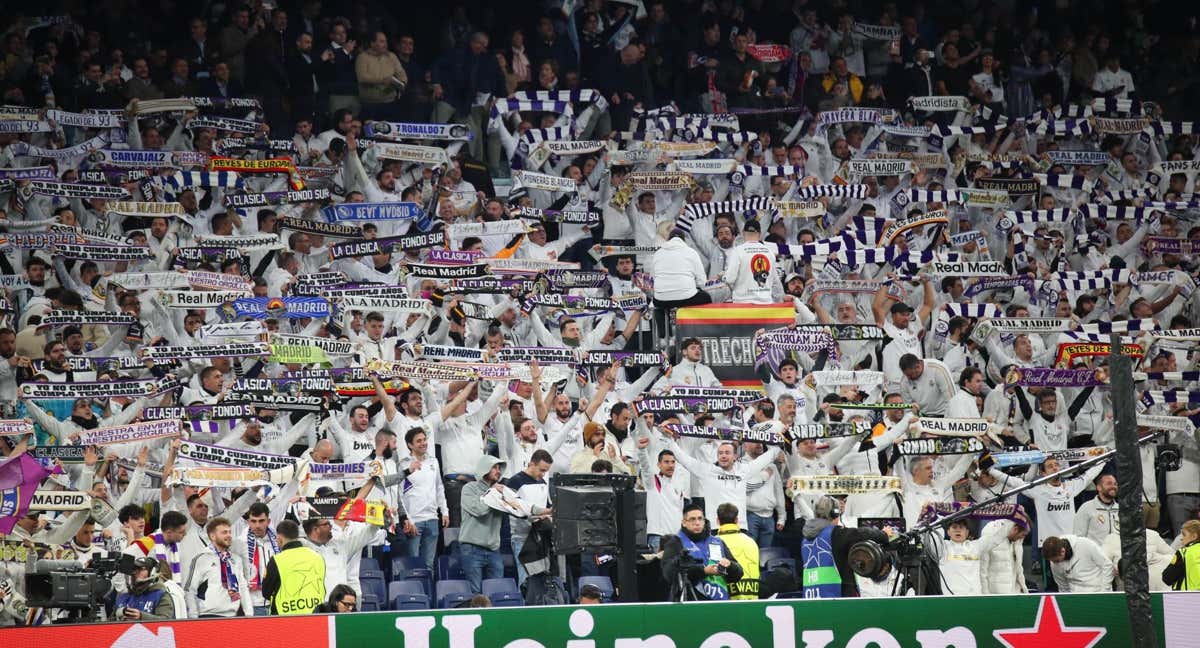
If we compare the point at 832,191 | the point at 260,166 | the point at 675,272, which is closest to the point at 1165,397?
the point at 832,191

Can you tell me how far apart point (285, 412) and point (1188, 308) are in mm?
11521

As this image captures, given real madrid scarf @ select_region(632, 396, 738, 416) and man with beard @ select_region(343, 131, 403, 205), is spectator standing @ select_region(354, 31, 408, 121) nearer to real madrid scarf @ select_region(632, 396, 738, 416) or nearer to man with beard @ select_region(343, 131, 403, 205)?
man with beard @ select_region(343, 131, 403, 205)

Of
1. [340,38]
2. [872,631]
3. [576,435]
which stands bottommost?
[872,631]

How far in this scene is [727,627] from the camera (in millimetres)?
12578

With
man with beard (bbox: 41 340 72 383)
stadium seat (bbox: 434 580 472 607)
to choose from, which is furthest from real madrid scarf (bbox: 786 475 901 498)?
man with beard (bbox: 41 340 72 383)

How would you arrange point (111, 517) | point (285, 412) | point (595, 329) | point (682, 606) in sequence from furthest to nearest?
1. point (595, 329)
2. point (285, 412)
3. point (111, 517)
4. point (682, 606)

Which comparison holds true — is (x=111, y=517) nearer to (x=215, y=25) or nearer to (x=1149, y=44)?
(x=215, y=25)

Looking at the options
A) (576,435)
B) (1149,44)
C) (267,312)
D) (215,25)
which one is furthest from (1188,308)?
(215,25)

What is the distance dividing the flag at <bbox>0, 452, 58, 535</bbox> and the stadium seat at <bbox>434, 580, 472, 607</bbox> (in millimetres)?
3722

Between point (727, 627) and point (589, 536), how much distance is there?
158 centimetres

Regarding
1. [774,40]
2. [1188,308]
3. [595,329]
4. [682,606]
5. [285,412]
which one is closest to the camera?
[682,606]

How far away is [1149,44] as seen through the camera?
27594 millimetres

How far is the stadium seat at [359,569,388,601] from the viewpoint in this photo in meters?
16.5

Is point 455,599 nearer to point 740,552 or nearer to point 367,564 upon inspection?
point 367,564
